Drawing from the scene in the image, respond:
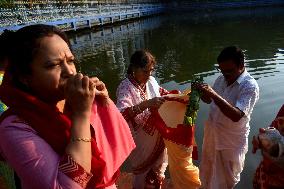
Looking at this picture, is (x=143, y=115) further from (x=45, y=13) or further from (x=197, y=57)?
(x=45, y=13)

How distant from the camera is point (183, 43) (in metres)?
21.6

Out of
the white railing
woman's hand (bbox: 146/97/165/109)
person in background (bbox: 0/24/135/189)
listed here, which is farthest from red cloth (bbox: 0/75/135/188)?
the white railing

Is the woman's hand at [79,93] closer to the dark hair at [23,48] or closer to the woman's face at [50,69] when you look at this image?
the woman's face at [50,69]

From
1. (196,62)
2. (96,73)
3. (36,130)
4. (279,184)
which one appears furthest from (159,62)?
(36,130)

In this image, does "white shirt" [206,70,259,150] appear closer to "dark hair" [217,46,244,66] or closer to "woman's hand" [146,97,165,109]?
"dark hair" [217,46,244,66]

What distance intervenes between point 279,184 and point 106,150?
146 centimetres

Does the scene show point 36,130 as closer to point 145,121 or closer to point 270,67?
point 145,121

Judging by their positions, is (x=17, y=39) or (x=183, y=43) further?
(x=183, y=43)

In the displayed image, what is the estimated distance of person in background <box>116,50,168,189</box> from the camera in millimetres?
3307

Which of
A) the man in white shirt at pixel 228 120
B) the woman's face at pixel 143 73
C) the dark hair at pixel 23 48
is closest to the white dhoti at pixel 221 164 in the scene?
the man in white shirt at pixel 228 120

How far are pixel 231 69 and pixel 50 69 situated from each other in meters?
2.19

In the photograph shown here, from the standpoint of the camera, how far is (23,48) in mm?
1466

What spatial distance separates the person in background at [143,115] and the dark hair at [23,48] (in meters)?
1.80

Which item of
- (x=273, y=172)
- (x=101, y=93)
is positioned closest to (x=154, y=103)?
(x=273, y=172)
